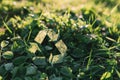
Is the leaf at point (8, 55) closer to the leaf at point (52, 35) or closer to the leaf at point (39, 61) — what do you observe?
the leaf at point (39, 61)

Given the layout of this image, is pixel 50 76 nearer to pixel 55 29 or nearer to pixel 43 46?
pixel 43 46

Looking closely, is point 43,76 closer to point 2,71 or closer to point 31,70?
point 31,70

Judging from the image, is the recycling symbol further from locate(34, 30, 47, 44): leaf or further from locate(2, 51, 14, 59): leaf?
locate(2, 51, 14, 59): leaf

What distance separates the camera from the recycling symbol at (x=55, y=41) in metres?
2.63

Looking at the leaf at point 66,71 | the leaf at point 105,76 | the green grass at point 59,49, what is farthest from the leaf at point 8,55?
the leaf at point 105,76

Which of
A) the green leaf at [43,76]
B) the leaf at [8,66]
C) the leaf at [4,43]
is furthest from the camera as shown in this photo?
the leaf at [4,43]

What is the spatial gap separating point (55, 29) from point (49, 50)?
0.92ft

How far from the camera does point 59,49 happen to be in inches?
108

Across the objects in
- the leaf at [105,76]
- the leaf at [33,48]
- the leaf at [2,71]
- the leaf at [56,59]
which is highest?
the leaf at [33,48]

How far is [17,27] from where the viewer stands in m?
3.15

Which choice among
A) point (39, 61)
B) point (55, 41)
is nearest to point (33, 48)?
point (39, 61)

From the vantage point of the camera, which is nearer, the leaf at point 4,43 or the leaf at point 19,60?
the leaf at point 19,60

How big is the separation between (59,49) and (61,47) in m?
0.04

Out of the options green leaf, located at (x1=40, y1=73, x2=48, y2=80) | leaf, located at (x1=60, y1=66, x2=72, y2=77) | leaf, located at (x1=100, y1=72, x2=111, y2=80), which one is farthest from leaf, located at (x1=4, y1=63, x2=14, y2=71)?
leaf, located at (x1=100, y1=72, x2=111, y2=80)
